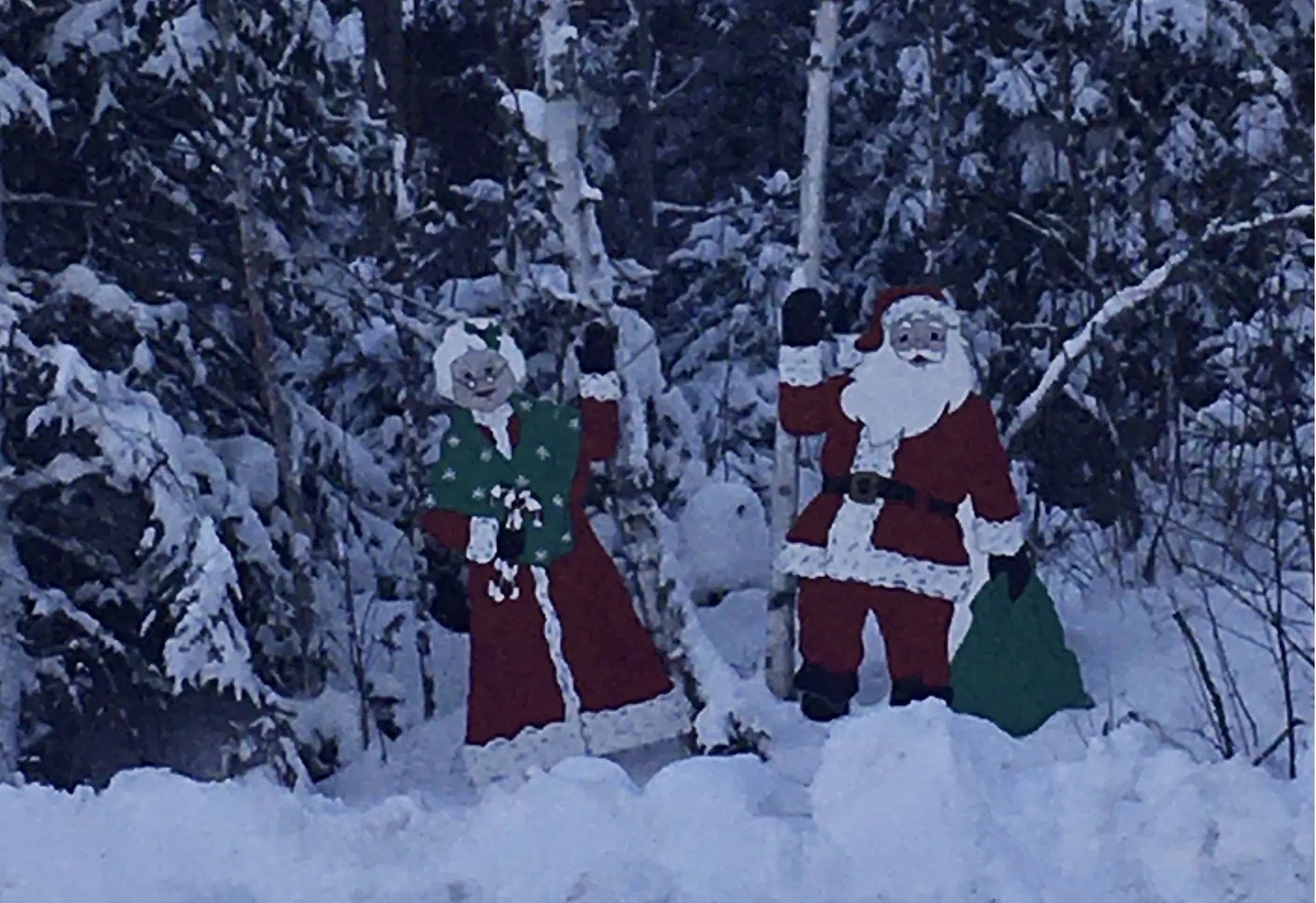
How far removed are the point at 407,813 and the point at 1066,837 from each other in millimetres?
1786

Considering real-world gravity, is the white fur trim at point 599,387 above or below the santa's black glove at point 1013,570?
above

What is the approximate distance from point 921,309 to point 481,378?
1.69 meters

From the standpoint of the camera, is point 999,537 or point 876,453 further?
point 876,453

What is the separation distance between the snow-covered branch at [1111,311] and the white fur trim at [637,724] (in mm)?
1731

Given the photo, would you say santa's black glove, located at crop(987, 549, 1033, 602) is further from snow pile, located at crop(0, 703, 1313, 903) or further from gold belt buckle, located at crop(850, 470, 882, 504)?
snow pile, located at crop(0, 703, 1313, 903)

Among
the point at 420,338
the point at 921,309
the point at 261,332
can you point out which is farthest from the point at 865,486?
the point at 261,332

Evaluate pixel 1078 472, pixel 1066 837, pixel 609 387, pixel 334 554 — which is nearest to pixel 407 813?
pixel 1066 837

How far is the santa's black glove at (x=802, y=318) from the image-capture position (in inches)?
249

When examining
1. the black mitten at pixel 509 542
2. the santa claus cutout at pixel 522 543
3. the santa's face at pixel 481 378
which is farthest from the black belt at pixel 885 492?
the santa's face at pixel 481 378

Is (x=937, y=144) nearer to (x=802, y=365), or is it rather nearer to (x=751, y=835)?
(x=802, y=365)

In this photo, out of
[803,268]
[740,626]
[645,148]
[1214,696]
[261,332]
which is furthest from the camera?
[645,148]

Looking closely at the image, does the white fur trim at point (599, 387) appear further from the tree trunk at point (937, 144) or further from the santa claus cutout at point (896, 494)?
the tree trunk at point (937, 144)

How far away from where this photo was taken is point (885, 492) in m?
6.43

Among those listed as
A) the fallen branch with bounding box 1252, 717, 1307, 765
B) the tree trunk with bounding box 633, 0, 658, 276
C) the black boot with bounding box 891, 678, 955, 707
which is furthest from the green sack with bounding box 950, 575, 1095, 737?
the tree trunk with bounding box 633, 0, 658, 276
